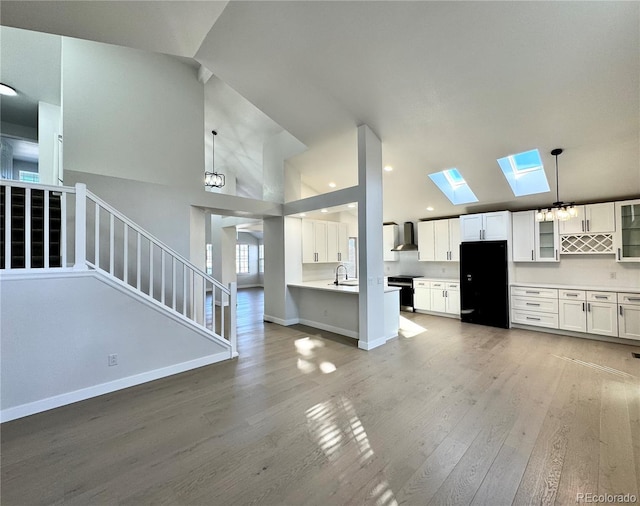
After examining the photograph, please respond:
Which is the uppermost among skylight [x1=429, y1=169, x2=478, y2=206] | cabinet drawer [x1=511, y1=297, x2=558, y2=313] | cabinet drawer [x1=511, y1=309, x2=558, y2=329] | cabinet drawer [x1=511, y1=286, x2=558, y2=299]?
skylight [x1=429, y1=169, x2=478, y2=206]

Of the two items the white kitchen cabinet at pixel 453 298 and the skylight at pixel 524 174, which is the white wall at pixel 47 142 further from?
the white kitchen cabinet at pixel 453 298

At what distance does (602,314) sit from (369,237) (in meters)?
4.21

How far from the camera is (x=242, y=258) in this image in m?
13.2

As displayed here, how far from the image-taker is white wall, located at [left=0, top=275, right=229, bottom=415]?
2.48 meters

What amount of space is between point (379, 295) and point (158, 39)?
4362 millimetres

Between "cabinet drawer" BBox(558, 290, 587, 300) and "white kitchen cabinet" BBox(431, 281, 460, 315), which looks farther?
"white kitchen cabinet" BBox(431, 281, 460, 315)

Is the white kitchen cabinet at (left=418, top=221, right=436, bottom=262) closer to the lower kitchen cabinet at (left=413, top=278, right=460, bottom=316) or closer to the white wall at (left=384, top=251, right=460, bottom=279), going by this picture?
the white wall at (left=384, top=251, right=460, bottom=279)

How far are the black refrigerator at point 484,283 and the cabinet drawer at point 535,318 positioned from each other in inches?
7.0

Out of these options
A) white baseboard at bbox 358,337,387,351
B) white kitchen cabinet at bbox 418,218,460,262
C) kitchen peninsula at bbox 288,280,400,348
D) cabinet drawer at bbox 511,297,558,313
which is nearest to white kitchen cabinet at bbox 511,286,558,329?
cabinet drawer at bbox 511,297,558,313

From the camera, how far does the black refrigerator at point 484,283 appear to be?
5.50m

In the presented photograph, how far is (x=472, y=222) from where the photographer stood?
19.5 ft

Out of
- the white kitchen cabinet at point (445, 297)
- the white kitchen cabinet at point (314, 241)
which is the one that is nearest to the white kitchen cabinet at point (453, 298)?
the white kitchen cabinet at point (445, 297)

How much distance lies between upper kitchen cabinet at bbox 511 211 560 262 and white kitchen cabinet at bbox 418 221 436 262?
5.53ft

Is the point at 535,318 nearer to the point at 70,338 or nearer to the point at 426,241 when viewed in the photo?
the point at 426,241
